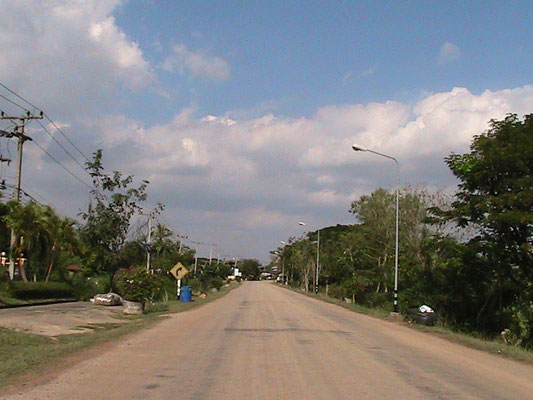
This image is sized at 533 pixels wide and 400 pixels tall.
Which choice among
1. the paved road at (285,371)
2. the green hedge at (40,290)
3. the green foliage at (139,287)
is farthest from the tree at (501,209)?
the green hedge at (40,290)

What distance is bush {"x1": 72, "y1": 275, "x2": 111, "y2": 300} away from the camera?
41.6 meters

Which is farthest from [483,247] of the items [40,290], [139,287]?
[40,290]

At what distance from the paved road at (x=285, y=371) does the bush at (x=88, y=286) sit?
81.2ft

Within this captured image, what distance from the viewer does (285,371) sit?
440 inches

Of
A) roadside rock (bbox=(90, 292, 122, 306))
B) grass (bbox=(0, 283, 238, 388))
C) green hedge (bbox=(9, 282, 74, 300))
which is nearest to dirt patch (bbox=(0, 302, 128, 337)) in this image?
grass (bbox=(0, 283, 238, 388))

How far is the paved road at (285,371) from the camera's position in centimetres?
909

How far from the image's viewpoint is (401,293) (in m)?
42.1

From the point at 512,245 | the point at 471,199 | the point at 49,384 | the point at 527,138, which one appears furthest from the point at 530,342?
the point at 49,384

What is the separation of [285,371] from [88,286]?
113 feet

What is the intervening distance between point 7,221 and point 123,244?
6509mm

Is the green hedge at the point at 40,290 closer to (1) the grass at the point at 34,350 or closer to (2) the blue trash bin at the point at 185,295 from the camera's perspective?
(2) the blue trash bin at the point at 185,295

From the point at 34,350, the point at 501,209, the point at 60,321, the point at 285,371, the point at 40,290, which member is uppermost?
the point at 501,209

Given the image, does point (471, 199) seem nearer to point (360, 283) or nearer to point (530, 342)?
point (530, 342)

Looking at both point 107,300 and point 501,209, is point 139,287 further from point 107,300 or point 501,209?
point 501,209
